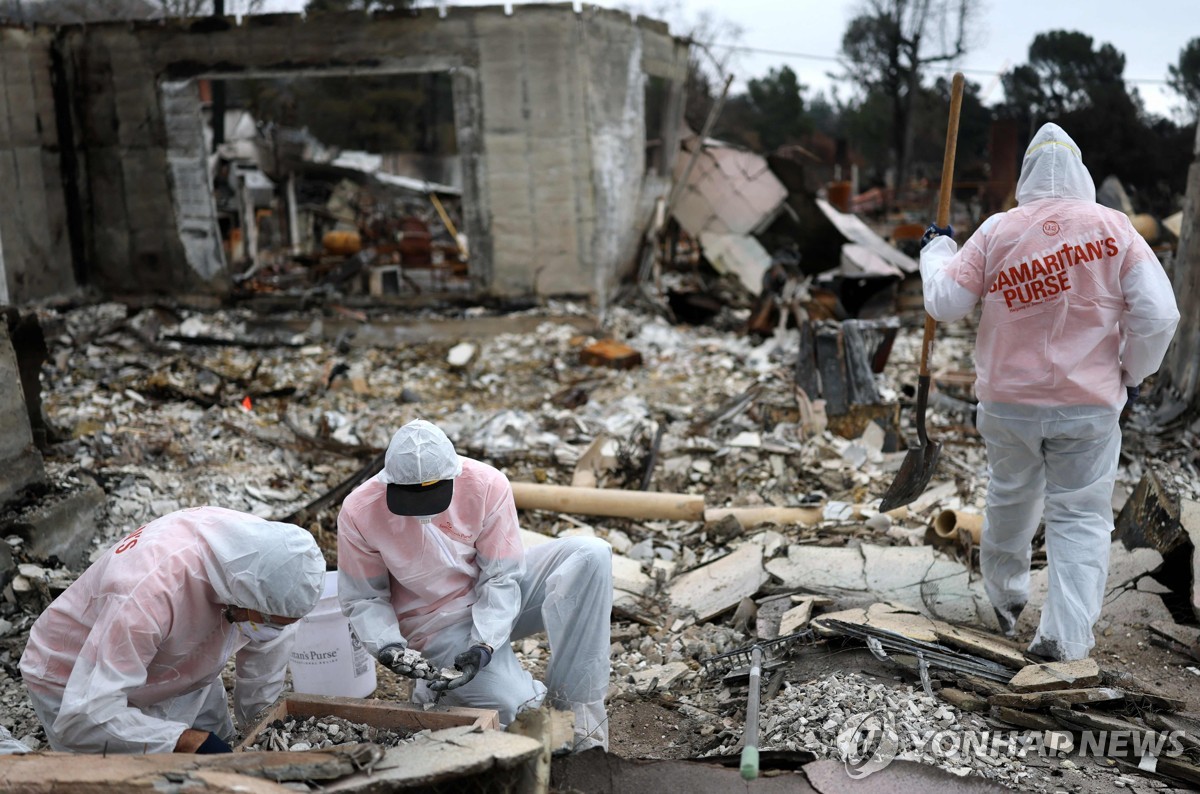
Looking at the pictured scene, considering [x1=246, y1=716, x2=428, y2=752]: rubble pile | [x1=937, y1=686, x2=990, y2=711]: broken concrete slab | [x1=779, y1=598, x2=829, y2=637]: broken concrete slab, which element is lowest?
[x1=779, y1=598, x2=829, y2=637]: broken concrete slab

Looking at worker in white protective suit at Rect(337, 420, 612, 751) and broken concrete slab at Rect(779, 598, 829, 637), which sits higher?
worker in white protective suit at Rect(337, 420, 612, 751)

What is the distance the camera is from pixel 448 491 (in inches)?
121

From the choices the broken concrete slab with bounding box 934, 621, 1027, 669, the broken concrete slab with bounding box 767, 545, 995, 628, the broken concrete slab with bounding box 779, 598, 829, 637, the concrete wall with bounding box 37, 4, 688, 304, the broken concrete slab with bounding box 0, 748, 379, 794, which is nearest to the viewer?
the broken concrete slab with bounding box 0, 748, 379, 794

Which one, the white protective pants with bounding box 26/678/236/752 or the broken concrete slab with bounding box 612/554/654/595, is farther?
the broken concrete slab with bounding box 612/554/654/595

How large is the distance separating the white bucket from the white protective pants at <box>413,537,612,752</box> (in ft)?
1.55

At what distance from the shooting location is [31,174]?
10.0m

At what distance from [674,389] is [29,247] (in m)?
7.10

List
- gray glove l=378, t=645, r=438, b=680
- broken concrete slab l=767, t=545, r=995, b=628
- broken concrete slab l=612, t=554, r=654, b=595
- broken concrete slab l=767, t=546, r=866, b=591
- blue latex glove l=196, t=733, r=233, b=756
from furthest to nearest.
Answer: broken concrete slab l=612, t=554, r=654, b=595 < broken concrete slab l=767, t=546, r=866, b=591 < broken concrete slab l=767, t=545, r=995, b=628 < gray glove l=378, t=645, r=438, b=680 < blue latex glove l=196, t=733, r=233, b=756

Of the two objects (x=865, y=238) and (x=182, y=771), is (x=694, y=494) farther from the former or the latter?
(x=865, y=238)

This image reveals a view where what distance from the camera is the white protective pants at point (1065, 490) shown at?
3414mm

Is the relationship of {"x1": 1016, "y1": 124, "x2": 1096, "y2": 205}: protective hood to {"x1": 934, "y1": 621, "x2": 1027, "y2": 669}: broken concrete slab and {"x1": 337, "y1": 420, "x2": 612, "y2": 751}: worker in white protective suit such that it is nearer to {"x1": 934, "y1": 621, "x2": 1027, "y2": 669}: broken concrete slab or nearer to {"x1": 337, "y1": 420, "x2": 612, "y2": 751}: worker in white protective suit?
{"x1": 934, "y1": 621, "x2": 1027, "y2": 669}: broken concrete slab

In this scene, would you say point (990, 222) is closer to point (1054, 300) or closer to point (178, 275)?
point (1054, 300)

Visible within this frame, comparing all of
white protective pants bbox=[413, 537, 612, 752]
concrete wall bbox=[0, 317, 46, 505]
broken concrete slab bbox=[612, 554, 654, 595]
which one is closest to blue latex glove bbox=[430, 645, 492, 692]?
white protective pants bbox=[413, 537, 612, 752]

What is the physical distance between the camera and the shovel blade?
13.8 feet
